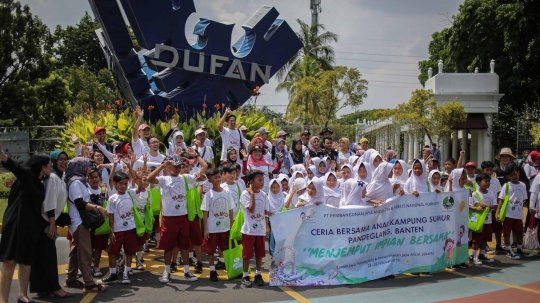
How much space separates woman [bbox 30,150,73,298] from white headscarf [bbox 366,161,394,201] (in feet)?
14.2

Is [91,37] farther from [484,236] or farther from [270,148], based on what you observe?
[484,236]

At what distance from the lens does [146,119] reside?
1559 centimetres

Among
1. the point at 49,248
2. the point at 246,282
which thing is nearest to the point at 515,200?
the point at 246,282

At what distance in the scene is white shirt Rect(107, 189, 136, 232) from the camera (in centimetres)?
686

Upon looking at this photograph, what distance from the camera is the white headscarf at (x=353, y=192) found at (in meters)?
7.74

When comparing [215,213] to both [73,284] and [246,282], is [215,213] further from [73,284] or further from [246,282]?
[73,284]

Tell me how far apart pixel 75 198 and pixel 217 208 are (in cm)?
187

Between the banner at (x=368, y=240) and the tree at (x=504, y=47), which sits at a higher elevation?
the tree at (x=504, y=47)

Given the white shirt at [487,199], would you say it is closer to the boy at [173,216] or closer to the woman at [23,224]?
the boy at [173,216]

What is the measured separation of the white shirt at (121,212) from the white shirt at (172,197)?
447 millimetres

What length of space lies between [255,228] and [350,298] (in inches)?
60.2

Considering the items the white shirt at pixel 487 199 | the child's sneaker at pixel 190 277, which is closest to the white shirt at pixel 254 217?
the child's sneaker at pixel 190 277

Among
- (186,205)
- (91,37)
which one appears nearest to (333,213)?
(186,205)

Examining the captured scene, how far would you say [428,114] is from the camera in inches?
920
